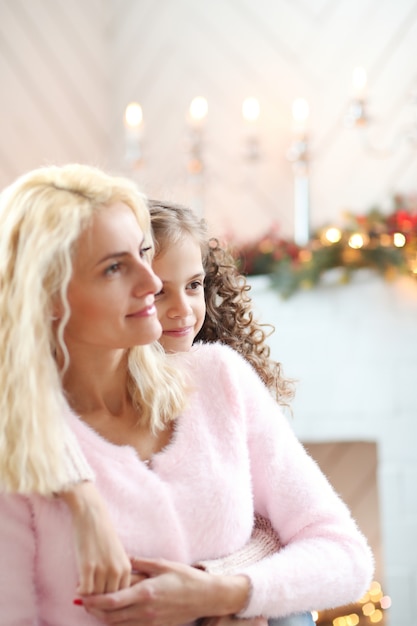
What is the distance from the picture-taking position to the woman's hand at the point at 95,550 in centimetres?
123

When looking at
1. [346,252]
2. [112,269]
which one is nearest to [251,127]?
[346,252]

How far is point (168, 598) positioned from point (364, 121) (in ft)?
7.68

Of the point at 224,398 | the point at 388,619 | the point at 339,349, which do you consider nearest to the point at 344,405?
the point at 339,349

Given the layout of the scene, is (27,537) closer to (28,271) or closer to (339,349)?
(28,271)

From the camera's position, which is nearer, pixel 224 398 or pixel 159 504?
pixel 159 504

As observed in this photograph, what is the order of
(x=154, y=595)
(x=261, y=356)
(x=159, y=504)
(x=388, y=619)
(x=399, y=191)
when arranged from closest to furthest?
(x=154, y=595), (x=159, y=504), (x=261, y=356), (x=388, y=619), (x=399, y=191)

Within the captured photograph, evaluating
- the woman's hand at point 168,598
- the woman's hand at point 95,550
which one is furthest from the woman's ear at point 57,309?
the woman's hand at point 168,598

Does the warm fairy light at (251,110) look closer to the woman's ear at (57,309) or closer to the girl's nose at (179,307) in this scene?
the girl's nose at (179,307)

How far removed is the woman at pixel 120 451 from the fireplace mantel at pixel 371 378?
1.82 meters

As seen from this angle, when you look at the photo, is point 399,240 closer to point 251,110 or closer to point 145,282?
point 251,110

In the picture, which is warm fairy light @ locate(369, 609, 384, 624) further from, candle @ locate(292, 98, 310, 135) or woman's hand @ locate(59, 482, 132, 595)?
woman's hand @ locate(59, 482, 132, 595)

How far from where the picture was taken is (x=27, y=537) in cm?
133

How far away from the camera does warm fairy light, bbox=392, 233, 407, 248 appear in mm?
3168

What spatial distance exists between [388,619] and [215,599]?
2209mm
